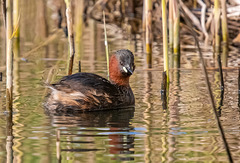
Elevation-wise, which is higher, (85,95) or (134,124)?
(85,95)

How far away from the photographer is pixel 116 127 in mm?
5359

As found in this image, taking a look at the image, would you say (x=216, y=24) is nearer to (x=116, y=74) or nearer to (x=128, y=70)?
(x=116, y=74)

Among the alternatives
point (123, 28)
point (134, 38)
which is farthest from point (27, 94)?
point (123, 28)

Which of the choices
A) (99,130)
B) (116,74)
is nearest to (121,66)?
(116,74)

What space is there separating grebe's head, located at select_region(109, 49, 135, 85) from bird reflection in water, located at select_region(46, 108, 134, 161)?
47cm

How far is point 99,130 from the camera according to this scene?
516 centimetres

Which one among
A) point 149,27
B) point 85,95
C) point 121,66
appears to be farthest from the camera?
point 149,27

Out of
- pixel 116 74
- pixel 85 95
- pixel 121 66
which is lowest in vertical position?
pixel 85 95

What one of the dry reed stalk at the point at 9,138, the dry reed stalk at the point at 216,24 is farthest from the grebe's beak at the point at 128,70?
the dry reed stalk at the point at 216,24

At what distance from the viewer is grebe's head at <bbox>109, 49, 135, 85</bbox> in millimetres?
6473

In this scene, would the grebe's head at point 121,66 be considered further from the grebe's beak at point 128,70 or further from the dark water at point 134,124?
the dark water at point 134,124

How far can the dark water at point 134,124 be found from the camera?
14.3 feet

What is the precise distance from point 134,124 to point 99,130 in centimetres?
45

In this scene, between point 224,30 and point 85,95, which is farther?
point 224,30
